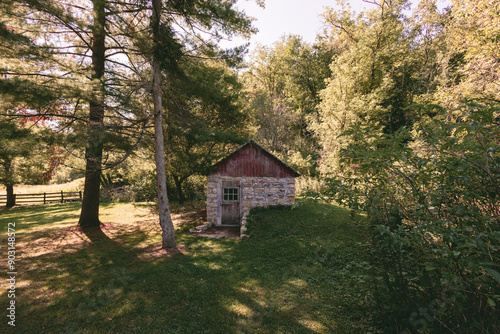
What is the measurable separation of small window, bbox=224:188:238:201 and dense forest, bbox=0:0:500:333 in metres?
1.70

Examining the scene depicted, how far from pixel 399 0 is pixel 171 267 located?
24.4 m

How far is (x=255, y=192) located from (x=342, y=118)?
998 cm

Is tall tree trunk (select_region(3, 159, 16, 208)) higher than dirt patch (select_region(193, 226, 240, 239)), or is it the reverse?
tall tree trunk (select_region(3, 159, 16, 208))

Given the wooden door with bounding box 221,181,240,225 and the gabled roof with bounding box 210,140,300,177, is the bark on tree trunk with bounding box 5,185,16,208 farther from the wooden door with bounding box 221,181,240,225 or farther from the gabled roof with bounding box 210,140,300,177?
the wooden door with bounding box 221,181,240,225

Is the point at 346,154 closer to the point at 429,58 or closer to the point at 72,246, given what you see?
the point at 72,246

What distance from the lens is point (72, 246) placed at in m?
7.79

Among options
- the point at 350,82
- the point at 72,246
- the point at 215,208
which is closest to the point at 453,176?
the point at 215,208

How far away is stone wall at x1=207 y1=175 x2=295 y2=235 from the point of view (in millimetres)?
10766

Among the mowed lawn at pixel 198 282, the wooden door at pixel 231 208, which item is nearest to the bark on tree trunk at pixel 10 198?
the mowed lawn at pixel 198 282

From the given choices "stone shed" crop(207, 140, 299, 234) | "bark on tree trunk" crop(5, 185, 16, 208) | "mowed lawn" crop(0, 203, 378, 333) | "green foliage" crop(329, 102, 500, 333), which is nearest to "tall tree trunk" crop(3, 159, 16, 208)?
"bark on tree trunk" crop(5, 185, 16, 208)

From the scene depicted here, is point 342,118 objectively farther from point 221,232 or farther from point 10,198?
point 10,198

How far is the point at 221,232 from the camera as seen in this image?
9789mm

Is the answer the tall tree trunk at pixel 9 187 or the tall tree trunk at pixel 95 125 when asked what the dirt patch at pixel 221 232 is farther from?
the tall tree trunk at pixel 9 187

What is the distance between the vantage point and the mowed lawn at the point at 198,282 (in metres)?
3.96
